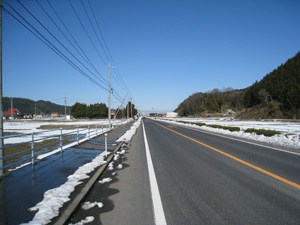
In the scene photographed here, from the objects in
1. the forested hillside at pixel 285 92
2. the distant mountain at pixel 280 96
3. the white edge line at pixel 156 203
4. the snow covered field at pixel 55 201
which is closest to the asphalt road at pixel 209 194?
the white edge line at pixel 156 203

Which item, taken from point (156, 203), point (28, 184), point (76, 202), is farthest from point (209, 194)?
point (28, 184)

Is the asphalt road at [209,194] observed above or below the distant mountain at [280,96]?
below

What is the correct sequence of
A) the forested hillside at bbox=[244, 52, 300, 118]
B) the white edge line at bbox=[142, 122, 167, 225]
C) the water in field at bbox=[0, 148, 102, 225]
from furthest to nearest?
the forested hillside at bbox=[244, 52, 300, 118] < the water in field at bbox=[0, 148, 102, 225] < the white edge line at bbox=[142, 122, 167, 225]

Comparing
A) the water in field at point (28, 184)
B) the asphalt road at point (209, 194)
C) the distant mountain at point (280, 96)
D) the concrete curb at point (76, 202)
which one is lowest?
the asphalt road at point (209, 194)

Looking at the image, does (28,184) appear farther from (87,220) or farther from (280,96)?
(280,96)

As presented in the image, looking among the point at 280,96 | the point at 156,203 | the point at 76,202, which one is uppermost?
the point at 280,96

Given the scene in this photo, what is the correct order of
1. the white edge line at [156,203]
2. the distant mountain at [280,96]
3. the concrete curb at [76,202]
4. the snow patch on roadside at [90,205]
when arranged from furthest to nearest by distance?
the distant mountain at [280,96] < the snow patch on roadside at [90,205] < the white edge line at [156,203] < the concrete curb at [76,202]

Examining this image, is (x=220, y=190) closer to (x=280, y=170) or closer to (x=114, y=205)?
(x=114, y=205)

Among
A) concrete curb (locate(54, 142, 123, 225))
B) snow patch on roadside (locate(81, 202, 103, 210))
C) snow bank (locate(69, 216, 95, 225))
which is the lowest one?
snow patch on roadside (locate(81, 202, 103, 210))

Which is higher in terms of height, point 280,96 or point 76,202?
point 280,96

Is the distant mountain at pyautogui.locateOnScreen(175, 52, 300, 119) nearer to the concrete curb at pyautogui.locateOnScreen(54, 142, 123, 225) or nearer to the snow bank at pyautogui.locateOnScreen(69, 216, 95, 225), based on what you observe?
the concrete curb at pyautogui.locateOnScreen(54, 142, 123, 225)

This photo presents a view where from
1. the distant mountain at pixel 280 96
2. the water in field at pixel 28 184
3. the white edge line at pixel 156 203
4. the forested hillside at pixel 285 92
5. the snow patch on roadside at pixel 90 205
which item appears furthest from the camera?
the distant mountain at pixel 280 96

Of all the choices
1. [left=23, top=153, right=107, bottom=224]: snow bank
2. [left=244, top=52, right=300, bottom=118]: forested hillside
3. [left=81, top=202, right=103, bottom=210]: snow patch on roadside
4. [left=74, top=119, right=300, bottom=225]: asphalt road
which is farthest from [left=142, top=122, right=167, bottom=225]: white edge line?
[left=244, top=52, right=300, bottom=118]: forested hillside

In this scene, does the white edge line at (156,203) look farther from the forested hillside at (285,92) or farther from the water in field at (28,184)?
the forested hillside at (285,92)
